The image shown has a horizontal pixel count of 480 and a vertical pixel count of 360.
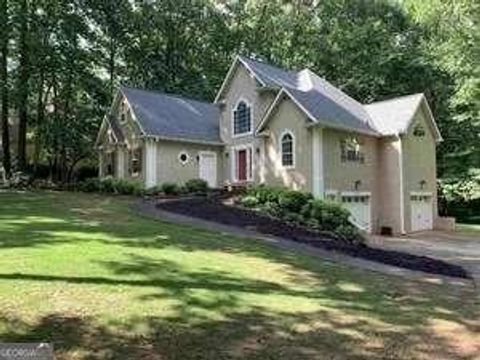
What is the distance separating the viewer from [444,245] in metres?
28.4

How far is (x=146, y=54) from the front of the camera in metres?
50.8

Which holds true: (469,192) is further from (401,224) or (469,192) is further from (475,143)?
(401,224)

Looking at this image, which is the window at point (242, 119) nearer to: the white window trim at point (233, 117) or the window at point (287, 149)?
the white window trim at point (233, 117)

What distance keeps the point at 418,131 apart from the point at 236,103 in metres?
9.38

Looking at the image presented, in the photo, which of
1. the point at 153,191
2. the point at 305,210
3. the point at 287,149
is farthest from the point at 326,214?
the point at 153,191

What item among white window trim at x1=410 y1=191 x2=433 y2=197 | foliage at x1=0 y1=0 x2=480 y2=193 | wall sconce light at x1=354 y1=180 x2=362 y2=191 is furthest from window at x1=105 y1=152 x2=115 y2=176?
white window trim at x1=410 y1=191 x2=433 y2=197

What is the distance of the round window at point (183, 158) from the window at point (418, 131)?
11653 mm

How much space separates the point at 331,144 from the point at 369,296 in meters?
19.2

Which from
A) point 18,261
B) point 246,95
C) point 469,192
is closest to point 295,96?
point 246,95

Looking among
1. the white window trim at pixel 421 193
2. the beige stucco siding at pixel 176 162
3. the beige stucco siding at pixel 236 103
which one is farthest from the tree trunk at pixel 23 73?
the white window trim at pixel 421 193

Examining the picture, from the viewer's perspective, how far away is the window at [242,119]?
119 feet

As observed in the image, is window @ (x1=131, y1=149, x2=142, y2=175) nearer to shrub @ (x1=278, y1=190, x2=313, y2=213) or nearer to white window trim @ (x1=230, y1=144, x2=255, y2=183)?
white window trim @ (x1=230, y1=144, x2=255, y2=183)

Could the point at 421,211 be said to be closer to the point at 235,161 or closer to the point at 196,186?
the point at 235,161

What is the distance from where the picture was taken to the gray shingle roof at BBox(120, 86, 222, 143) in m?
36.4
